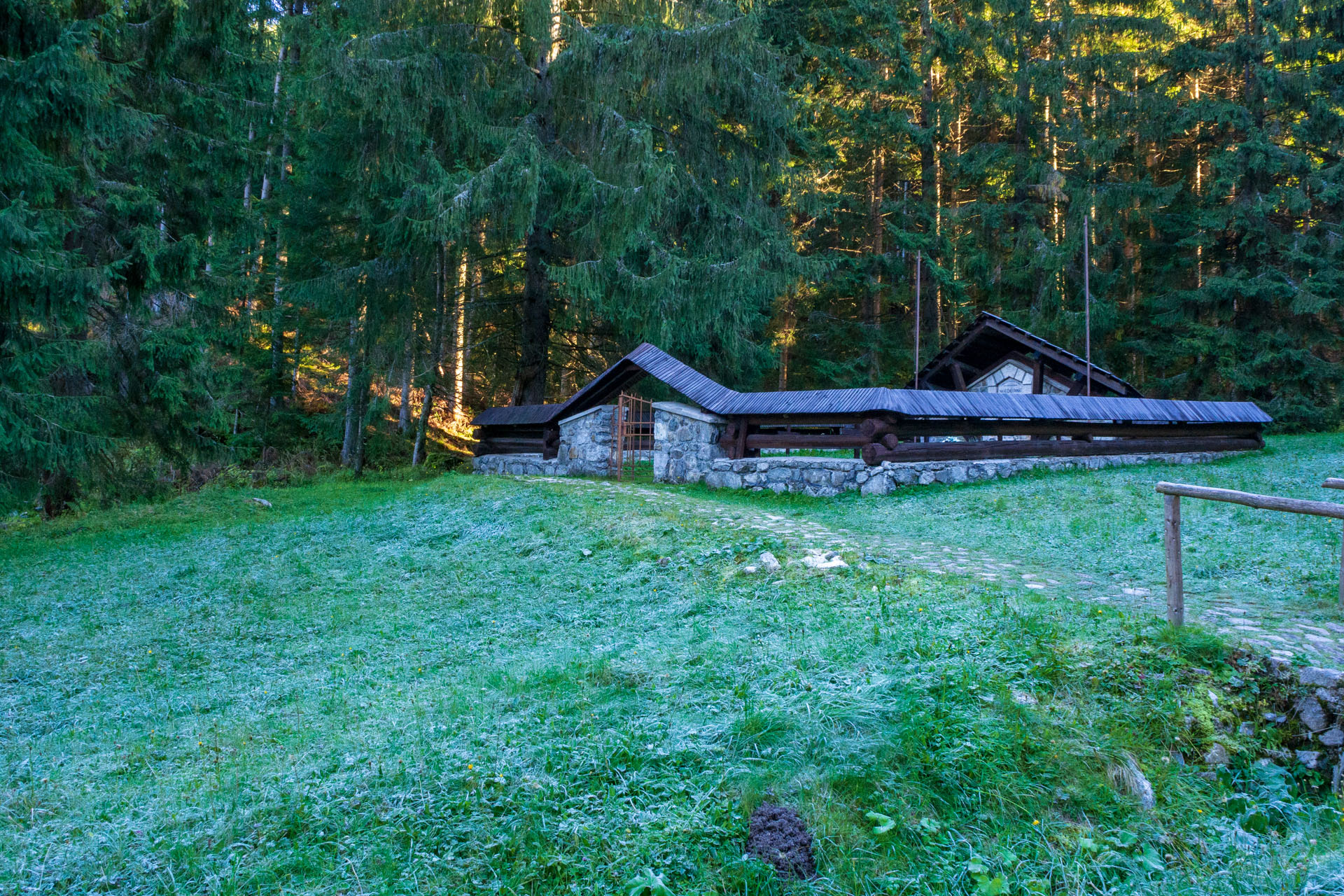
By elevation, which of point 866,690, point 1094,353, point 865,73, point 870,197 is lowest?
point 866,690

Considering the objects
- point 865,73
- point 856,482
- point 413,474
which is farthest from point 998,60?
point 413,474

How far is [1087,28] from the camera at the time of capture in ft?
79.8

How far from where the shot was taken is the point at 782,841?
3.09 metres

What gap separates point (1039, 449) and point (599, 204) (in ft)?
33.4

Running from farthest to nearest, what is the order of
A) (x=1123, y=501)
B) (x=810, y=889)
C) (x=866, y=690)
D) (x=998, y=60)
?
(x=998, y=60)
(x=1123, y=501)
(x=866, y=690)
(x=810, y=889)

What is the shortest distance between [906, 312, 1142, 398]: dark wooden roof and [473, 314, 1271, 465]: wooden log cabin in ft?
0.11

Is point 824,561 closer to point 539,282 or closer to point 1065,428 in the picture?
point 1065,428

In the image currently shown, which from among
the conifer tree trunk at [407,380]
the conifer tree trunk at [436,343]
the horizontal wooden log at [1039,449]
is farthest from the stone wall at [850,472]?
the conifer tree trunk at [407,380]

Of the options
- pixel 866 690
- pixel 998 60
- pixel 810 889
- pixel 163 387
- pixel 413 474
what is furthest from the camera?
pixel 998 60

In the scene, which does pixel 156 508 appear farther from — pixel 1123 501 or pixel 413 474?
pixel 1123 501

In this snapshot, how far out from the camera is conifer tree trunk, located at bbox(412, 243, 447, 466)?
19.1m

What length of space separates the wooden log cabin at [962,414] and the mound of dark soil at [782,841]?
1051 cm

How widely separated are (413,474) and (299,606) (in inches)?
454

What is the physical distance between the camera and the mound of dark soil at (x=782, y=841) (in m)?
3.00
